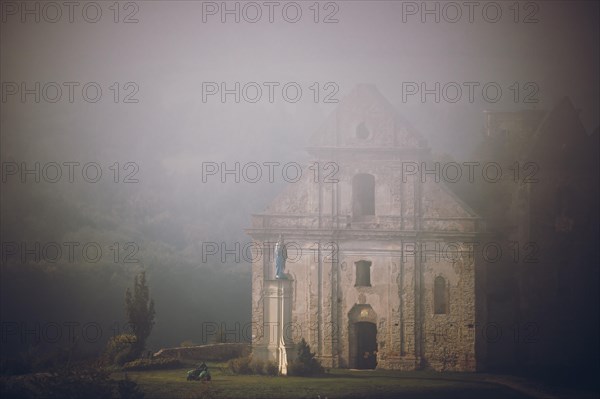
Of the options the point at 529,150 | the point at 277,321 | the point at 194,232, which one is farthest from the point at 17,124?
the point at 529,150

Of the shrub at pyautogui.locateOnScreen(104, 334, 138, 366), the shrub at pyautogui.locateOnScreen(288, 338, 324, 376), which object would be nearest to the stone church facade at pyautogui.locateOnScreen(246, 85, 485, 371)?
the shrub at pyautogui.locateOnScreen(288, 338, 324, 376)

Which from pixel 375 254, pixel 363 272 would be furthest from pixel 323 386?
pixel 375 254

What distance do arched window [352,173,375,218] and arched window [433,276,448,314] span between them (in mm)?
3704

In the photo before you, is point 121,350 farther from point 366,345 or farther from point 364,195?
point 364,195

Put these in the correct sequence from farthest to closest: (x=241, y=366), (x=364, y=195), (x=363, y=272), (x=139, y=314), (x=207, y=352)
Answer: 1. (x=207, y=352)
2. (x=139, y=314)
3. (x=364, y=195)
4. (x=363, y=272)
5. (x=241, y=366)

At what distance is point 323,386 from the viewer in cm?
2803

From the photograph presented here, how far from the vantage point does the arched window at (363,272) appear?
33562 mm

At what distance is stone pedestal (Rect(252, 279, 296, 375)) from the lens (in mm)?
30625

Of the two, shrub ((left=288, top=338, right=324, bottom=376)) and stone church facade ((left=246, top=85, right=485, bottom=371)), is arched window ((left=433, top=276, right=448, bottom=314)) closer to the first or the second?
stone church facade ((left=246, top=85, right=485, bottom=371))

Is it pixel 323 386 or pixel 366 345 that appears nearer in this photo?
pixel 323 386

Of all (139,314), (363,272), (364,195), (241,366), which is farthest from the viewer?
→ (139,314)

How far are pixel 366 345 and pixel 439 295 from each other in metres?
3.39

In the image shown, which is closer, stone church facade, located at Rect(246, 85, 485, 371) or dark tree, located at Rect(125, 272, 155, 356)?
stone church facade, located at Rect(246, 85, 485, 371)

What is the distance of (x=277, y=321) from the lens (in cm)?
3069
